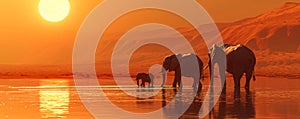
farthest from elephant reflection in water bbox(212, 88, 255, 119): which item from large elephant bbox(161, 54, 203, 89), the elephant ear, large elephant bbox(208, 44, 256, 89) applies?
the elephant ear

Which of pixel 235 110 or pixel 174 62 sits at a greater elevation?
pixel 174 62

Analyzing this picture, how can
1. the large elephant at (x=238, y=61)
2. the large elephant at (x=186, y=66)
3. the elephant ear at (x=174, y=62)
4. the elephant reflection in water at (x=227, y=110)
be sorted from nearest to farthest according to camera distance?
the elephant reflection in water at (x=227, y=110) < the large elephant at (x=238, y=61) < the large elephant at (x=186, y=66) < the elephant ear at (x=174, y=62)

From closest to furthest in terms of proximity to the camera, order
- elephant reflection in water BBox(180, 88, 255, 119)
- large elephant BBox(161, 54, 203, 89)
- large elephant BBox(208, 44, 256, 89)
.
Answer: elephant reflection in water BBox(180, 88, 255, 119) → large elephant BBox(208, 44, 256, 89) → large elephant BBox(161, 54, 203, 89)

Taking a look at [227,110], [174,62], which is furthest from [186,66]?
[227,110]

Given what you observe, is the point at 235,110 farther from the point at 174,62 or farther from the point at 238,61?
the point at 174,62

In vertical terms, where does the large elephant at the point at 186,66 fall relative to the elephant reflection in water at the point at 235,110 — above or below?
above

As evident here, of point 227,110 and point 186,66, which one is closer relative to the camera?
point 227,110

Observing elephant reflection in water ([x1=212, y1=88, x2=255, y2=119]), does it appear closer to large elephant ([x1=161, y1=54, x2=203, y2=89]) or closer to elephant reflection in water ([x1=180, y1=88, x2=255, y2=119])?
elephant reflection in water ([x1=180, y1=88, x2=255, y2=119])

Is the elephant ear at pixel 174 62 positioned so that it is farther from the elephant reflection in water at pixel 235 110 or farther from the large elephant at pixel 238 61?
the elephant reflection in water at pixel 235 110

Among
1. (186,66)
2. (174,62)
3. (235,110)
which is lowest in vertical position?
(235,110)

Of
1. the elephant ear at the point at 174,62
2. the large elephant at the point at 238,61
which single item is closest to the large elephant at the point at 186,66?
the elephant ear at the point at 174,62

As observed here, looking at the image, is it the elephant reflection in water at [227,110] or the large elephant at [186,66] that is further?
the large elephant at [186,66]

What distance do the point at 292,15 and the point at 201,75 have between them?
15226 cm

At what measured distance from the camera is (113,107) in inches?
901
